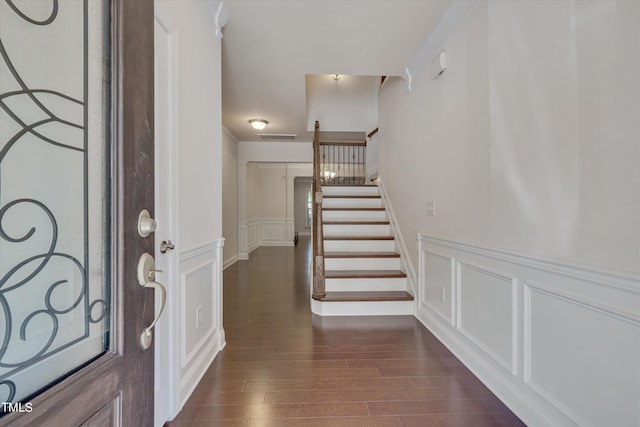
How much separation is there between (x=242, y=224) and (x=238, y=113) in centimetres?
279

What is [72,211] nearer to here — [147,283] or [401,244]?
[147,283]

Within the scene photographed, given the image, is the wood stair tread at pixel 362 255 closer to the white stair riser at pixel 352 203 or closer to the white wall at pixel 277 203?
the white stair riser at pixel 352 203

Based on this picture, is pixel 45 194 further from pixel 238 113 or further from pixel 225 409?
pixel 238 113

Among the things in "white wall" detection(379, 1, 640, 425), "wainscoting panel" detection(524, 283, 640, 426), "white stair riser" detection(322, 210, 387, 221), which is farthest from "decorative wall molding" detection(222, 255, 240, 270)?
"wainscoting panel" detection(524, 283, 640, 426)

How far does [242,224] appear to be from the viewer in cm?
667

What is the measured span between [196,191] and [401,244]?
2.57m

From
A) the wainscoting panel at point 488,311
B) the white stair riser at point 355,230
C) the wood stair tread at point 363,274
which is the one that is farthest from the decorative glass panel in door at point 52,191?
the white stair riser at point 355,230

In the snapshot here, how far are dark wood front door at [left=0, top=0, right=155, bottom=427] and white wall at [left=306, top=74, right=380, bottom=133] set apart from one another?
5224 mm

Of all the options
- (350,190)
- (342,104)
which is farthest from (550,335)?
(342,104)

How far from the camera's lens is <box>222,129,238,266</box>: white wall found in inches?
213

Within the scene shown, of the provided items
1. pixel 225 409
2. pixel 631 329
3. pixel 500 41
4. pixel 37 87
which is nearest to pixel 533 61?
pixel 500 41

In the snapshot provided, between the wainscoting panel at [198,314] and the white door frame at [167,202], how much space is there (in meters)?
0.08

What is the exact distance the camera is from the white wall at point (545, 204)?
1.09 meters

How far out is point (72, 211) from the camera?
0.57 metres
